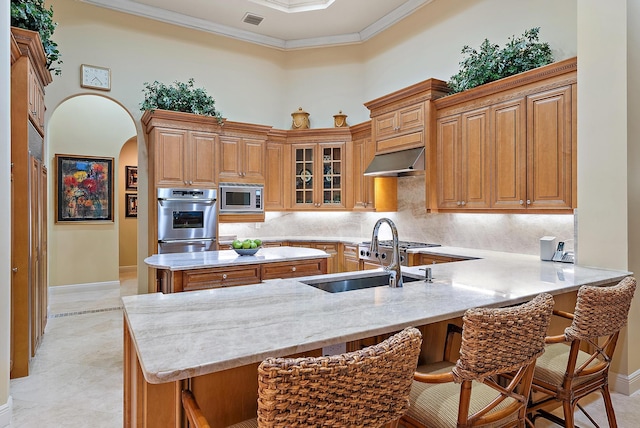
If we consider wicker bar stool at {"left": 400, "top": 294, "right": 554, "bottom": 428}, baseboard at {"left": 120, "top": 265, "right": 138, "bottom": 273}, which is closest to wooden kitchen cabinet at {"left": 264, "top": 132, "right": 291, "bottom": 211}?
wicker bar stool at {"left": 400, "top": 294, "right": 554, "bottom": 428}

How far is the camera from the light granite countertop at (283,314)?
1.17 metres

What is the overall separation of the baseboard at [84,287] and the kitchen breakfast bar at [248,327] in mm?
5245

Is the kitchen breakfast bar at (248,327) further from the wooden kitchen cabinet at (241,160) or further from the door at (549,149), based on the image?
the wooden kitchen cabinet at (241,160)

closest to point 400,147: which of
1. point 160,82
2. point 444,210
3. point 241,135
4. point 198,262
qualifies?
point 444,210

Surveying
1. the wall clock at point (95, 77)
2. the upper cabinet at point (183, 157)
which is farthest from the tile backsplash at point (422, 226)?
the wall clock at point (95, 77)

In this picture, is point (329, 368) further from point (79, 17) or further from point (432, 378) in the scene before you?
point (79, 17)

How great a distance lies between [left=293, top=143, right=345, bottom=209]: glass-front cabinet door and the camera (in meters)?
5.76

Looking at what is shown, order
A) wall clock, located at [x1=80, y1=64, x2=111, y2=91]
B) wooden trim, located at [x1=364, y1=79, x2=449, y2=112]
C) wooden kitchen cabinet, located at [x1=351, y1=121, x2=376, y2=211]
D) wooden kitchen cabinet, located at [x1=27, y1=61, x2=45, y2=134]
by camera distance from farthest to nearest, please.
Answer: wooden kitchen cabinet, located at [x1=351, y1=121, x2=376, y2=211] < wall clock, located at [x1=80, y1=64, x2=111, y2=91] < wooden trim, located at [x1=364, y1=79, x2=449, y2=112] < wooden kitchen cabinet, located at [x1=27, y1=61, x2=45, y2=134]

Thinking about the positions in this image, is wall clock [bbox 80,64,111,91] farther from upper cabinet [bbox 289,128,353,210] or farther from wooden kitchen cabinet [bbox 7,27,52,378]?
upper cabinet [bbox 289,128,353,210]

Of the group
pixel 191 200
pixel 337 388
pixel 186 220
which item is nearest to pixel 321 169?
pixel 191 200

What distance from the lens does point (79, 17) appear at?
4848 mm

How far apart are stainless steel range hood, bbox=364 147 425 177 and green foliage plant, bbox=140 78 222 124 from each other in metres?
2.18

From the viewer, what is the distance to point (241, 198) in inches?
212

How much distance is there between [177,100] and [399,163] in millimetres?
2962
